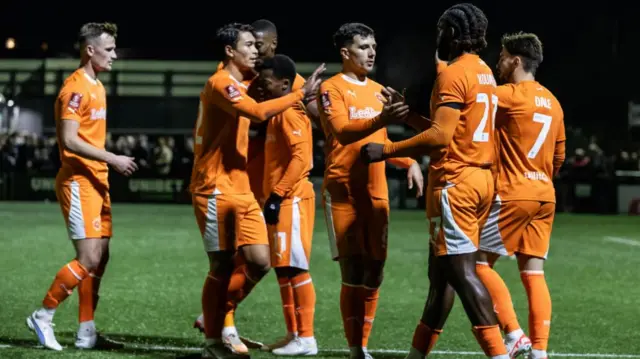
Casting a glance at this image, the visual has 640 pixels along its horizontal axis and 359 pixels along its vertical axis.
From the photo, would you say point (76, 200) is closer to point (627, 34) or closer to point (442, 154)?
point (442, 154)

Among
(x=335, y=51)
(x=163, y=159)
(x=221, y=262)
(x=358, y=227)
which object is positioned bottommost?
(x=163, y=159)

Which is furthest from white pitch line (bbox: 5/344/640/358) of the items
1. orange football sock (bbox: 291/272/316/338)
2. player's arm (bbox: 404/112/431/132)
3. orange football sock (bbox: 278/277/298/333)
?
player's arm (bbox: 404/112/431/132)

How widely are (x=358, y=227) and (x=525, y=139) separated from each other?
1.20 meters

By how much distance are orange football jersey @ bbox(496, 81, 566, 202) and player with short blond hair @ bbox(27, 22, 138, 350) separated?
254cm

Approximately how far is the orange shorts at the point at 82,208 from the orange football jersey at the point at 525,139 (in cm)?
282

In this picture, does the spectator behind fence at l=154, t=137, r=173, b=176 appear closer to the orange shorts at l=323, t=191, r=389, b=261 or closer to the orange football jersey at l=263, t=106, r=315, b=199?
the orange football jersey at l=263, t=106, r=315, b=199

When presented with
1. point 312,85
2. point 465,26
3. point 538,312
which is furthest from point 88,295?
point 465,26

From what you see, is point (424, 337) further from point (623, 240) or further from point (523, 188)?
point (623, 240)

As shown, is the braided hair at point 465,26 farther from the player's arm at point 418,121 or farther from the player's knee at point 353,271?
the player's knee at point 353,271

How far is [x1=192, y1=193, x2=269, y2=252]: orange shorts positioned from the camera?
6.79 metres

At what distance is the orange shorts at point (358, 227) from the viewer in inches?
274

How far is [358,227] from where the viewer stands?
22.9 ft

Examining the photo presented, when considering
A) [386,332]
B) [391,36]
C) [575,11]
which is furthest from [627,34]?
[386,332]

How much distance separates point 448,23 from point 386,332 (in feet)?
10.5
